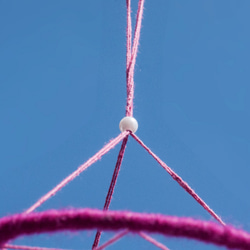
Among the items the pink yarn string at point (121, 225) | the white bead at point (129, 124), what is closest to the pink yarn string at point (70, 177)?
the white bead at point (129, 124)

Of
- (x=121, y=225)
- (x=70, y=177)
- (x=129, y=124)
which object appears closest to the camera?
(x=121, y=225)

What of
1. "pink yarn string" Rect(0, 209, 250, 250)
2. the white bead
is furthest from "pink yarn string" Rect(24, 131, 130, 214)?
"pink yarn string" Rect(0, 209, 250, 250)

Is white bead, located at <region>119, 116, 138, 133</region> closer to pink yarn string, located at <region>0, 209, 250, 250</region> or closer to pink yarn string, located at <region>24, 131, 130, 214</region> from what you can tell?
pink yarn string, located at <region>24, 131, 130, 214</region>

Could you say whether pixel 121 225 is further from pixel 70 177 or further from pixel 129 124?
pixel 129 124

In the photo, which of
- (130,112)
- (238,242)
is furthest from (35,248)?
(130,112)

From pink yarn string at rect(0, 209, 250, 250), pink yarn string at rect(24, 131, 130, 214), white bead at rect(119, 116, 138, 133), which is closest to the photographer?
pink yarn string at rect(0, 209, 250, 250)

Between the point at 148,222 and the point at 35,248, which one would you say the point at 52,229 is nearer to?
the point at 148,222

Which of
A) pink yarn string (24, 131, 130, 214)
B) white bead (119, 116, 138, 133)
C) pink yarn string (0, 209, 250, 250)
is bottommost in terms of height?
pink yarn string (0, 209, 250, 250)

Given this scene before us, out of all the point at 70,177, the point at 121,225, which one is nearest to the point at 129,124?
the point at 70,177
